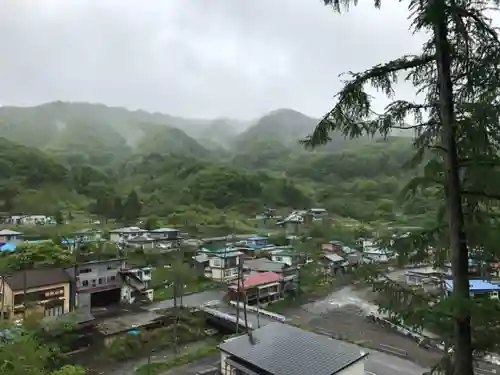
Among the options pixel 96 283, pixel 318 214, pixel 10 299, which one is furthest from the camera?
pixel 318 214

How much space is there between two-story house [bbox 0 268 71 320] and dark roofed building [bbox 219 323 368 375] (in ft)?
22.3

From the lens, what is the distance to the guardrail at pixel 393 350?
9.73 meters

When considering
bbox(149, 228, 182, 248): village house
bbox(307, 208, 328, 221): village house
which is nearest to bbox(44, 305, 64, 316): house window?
bbox(149, 228, 182, 248): village house

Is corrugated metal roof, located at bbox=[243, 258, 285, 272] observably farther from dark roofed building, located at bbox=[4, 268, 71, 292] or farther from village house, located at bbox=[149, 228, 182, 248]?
dark roofed building, located at bbox=[4, 268, 71, 292]

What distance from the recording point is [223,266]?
1772 centimetres

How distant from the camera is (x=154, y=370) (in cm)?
909

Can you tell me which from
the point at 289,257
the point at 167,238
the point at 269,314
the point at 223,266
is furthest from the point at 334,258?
the point at 167,238

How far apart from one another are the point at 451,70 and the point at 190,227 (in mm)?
26702

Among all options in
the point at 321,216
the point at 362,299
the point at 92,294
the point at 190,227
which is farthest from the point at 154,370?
the point at 321,216

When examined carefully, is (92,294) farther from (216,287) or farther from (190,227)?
(190,227)

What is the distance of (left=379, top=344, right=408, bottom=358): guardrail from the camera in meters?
9.73

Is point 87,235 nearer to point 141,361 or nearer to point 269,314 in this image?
point 269,314

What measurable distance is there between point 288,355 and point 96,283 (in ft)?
29.8

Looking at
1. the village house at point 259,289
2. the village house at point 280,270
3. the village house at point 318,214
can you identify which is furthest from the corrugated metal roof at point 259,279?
the village house at point 318,214
